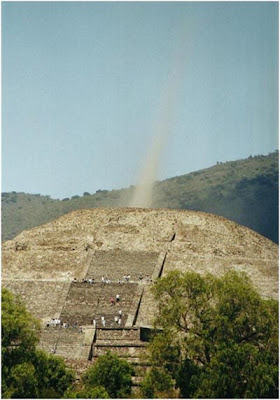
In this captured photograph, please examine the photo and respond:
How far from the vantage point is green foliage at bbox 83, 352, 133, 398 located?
36656 millimetres

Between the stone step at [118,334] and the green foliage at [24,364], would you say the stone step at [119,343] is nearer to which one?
the stone step at [118,334]

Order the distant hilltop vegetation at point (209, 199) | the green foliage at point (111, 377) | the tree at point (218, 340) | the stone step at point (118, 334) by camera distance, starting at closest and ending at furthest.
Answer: the tree at point (218, 340) < the green foliage at point (111, 377) < the stone step at point (118, 334) < the distant hilltop vegetation at point (209, 199)

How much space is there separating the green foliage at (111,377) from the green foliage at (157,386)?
1.07 meters

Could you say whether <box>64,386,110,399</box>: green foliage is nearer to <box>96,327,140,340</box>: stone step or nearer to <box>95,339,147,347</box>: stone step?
<box>95,339,147,347</box>: stone step

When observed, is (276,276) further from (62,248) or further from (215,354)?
(215,354)

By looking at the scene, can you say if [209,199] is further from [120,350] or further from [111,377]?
[111,377]

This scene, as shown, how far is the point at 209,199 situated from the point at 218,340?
89593 millimetres

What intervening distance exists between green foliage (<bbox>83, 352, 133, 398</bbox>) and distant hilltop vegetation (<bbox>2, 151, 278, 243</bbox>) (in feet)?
243

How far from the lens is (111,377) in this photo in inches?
1448

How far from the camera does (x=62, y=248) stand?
57938 millimetres

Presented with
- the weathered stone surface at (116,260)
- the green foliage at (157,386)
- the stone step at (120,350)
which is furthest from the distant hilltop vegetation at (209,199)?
the green foliage at (157,386)

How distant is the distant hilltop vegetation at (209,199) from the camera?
11950cm

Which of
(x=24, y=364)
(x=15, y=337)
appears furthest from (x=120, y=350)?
(x=24, y=364)

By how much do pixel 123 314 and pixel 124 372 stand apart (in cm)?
1015
